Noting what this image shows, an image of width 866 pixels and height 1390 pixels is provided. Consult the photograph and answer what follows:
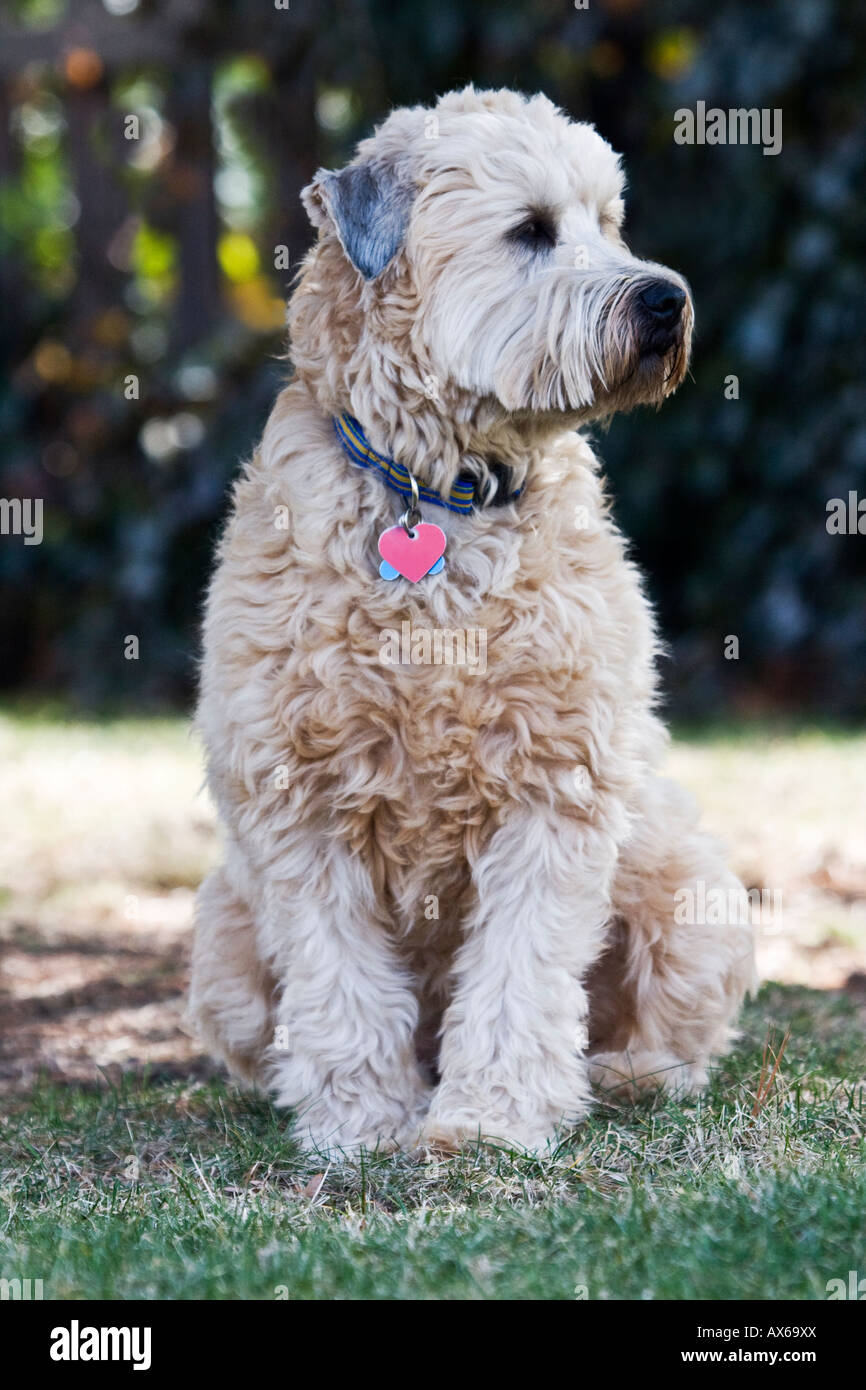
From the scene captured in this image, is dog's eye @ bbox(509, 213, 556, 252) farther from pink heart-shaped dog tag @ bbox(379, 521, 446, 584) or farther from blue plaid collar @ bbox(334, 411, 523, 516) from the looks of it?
pink heart-shaped dog tag @ bbox(379, 521, 446, 584)

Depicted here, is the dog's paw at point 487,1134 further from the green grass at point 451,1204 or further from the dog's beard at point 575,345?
the dog's beard at point 575,345

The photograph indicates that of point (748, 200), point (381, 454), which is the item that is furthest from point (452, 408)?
point (748, 200)

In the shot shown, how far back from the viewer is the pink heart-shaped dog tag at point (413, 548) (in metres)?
3.23

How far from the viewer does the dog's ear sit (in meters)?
3.23

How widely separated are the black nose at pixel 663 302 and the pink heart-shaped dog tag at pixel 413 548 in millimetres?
587

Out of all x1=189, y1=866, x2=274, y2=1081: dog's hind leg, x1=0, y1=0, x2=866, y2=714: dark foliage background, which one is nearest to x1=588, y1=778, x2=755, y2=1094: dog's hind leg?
x1=189, y1=866, x2=274, y2=1081: dog's hind leg

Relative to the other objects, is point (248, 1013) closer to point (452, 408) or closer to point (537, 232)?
point (452, 408)

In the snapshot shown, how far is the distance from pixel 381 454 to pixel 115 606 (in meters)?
6.16

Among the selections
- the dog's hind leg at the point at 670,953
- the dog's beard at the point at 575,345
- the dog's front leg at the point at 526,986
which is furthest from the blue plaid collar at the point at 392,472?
the dog's hind leg at the point at 670,953

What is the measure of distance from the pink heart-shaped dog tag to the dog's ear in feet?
1.62

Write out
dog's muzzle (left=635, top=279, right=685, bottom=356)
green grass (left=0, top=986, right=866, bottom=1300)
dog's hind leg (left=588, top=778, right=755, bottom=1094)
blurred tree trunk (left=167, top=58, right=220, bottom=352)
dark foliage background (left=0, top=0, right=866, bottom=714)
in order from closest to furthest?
green grass (left=0, top=986, right=866, bottom=1300) → dog's muzzle (left=635, top=279, right=685, bottom=356) → dog's hind leg (left=588, top=778, right=755, bottom=1094) → dark foliage background (left=0, top=0, right=866, bottom=714) → blurred tree trunk (left=167, top=58, right=220, bottom=352)

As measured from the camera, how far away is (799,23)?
7176mm

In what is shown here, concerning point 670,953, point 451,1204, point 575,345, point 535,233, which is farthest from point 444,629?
point 451,1204

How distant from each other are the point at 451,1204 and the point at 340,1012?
54 centimetres
